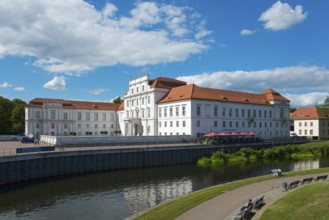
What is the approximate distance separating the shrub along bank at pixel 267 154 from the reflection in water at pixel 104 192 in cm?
793

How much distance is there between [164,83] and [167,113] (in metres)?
9.42

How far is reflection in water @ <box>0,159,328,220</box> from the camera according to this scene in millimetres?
22672

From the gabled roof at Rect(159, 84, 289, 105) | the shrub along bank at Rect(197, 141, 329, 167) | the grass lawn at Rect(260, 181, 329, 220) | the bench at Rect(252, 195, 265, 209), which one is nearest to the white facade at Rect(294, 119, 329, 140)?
the gabled roof at Rect(159, 84, 289, 105)

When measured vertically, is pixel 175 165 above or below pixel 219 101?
below

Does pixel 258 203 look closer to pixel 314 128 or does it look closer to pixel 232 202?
pixel 232 202

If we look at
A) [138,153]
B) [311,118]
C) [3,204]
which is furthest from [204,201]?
[311,118]

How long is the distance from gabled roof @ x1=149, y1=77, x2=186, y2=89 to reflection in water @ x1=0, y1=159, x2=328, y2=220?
35028 millimetres

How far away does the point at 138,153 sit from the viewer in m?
47.1

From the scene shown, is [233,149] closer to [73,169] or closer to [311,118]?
[73,169]

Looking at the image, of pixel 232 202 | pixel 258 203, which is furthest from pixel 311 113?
pixel 258 203

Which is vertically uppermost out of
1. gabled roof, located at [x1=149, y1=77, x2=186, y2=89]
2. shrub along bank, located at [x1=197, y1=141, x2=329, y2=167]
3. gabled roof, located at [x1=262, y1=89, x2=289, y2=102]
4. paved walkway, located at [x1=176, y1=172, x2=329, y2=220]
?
gabled roof, located at [x1=149, y1=77, x2=186, y2=89]

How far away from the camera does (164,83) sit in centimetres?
7850

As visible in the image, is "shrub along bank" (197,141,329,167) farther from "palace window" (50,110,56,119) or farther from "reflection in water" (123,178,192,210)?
"palace window" (50,110,56,119)

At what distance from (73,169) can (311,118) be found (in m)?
77.8
